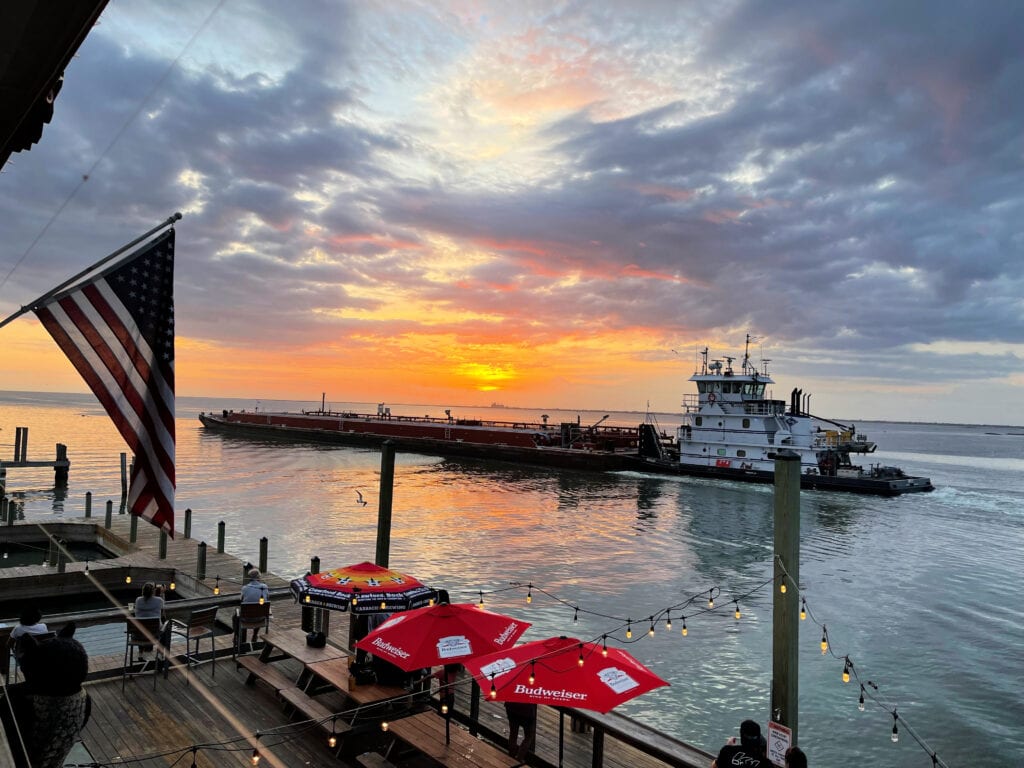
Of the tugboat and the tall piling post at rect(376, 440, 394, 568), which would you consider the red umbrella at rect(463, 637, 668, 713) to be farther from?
the tugboat

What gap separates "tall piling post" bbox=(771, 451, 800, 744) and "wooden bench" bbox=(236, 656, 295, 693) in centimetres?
636

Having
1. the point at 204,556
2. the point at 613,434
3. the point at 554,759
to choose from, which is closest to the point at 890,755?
the point at 554,759

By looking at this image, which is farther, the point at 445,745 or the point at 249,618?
the point at 249,618

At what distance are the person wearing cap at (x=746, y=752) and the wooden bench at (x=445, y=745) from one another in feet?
7.08

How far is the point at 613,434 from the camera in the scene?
75125mm

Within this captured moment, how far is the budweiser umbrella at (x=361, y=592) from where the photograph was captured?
8.87 metres

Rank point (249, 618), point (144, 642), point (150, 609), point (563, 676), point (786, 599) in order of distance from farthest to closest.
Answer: point (249, 618)
point (150, 609)
point (144, 642)
point (786, 599)
point (563, 676)

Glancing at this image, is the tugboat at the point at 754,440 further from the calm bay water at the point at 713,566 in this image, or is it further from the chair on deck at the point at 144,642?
the chair on deck at the point at 144,642

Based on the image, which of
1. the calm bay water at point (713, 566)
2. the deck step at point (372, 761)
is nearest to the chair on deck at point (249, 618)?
the deck step at point (372, 761)

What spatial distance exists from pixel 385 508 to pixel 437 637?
727 cm

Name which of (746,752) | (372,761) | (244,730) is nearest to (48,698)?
(372,761)

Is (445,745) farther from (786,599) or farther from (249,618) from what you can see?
(249,618)

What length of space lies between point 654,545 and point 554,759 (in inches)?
870

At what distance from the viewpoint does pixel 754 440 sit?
5269 cm
